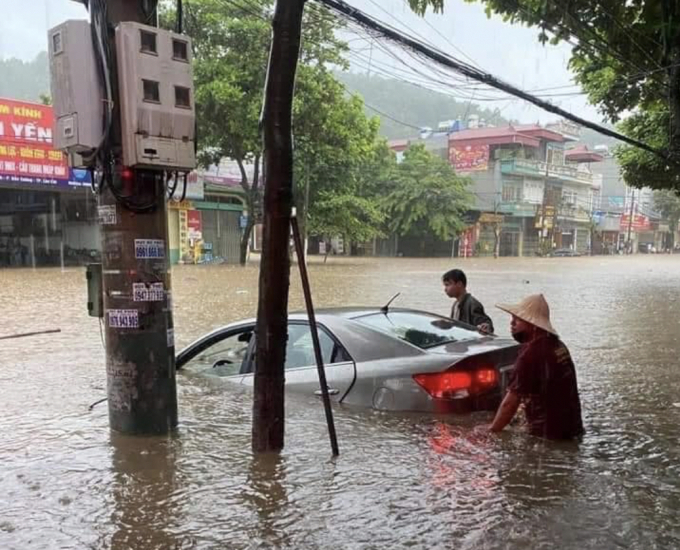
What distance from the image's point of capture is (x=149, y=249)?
4.29m

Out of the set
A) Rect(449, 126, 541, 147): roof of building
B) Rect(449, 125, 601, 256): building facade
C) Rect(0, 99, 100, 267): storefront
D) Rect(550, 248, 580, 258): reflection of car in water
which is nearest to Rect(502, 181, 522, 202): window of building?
Rect(449, 125, 601, 256): building facade

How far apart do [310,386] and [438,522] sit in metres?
2.03

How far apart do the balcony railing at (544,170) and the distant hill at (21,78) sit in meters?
35.5

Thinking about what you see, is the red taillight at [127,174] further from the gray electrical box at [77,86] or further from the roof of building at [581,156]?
the roof of building at [581,156]

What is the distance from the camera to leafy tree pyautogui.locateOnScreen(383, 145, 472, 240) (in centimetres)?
4562

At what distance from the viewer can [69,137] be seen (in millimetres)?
4039

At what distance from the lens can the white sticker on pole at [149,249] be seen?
426 centimetres

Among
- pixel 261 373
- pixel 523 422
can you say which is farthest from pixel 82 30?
pixel 523 422

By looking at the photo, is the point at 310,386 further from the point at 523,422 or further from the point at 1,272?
the point at 1,272

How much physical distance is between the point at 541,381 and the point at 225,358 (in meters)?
3.11

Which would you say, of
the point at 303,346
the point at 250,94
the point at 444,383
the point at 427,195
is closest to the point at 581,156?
the point at 427,195

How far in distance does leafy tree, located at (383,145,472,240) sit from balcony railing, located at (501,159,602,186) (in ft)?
30.3

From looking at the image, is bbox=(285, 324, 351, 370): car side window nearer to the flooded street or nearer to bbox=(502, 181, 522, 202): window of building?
the flooded street

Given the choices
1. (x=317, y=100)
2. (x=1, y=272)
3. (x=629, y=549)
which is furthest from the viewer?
(x=317, y=100)
